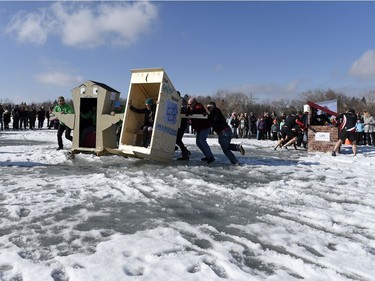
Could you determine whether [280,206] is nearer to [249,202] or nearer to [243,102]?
[249,202]

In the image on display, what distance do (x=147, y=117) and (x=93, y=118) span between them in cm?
171

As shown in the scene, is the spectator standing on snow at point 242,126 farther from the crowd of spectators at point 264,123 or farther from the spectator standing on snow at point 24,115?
the spectator standing on snow at point 24,115

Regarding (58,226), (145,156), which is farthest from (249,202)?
(145,156)

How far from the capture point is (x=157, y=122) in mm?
8008

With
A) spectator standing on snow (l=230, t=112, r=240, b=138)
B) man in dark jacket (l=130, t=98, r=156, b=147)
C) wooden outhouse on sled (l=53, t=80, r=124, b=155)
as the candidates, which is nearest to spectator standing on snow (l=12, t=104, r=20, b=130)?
spectator standing on snow (l=230, t=112, r=240, b=138)

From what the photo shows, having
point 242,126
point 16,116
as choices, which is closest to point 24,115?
point 16,116

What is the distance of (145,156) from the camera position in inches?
320

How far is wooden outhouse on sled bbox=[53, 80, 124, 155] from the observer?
9055mm

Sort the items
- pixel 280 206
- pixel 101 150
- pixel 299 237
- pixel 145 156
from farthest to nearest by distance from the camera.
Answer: pixel 101 150 → pixel 145 156 → pixel 280 206 → pixel 299 237

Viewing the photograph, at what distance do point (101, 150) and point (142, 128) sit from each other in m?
1.23

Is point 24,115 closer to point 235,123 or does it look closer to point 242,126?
point 235,123

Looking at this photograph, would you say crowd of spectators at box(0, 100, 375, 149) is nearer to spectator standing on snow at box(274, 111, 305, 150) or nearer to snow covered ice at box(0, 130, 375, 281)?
spectator standing on snow at box(274, 111, 305, 150)

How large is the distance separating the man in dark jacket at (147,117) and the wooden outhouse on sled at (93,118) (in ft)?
1.74

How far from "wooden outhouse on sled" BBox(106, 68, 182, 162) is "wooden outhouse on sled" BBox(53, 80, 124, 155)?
1.52ft
